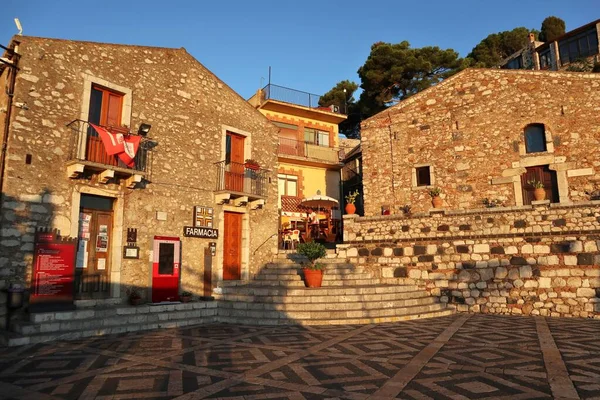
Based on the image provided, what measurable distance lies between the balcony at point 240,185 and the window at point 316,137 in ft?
25.7

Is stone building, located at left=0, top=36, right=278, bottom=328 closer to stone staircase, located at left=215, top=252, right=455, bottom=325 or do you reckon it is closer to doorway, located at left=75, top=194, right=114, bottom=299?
doorway, located at left=75, top=194, right=114, bottom=299

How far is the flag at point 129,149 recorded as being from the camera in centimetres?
923

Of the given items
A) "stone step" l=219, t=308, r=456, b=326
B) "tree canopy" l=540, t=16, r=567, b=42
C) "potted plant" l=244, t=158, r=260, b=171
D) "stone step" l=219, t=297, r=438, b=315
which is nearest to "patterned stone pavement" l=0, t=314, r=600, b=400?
"stone step" l=219, t=308, r=456, b=326

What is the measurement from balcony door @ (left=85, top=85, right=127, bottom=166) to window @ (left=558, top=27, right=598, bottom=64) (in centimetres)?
2788

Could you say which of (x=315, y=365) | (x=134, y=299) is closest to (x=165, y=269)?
(x=134, y=299)

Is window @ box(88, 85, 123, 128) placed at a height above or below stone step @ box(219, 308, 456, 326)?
above

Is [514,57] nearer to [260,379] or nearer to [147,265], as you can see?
[147,265]

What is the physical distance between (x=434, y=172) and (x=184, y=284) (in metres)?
10.8

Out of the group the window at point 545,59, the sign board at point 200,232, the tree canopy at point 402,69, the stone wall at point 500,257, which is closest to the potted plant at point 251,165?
the sign board at point 200,232

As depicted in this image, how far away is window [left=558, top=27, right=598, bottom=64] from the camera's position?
24094 mm

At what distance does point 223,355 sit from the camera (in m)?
5.89

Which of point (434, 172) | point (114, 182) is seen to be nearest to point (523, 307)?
point (434, 172)

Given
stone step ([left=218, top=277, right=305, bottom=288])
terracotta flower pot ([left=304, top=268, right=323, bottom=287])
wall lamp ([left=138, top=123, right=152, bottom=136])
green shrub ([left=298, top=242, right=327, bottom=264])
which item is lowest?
stone step ([left=218, top=277, right=305, bottom=288])

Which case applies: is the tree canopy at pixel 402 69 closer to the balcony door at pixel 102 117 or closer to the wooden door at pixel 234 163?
the wooden door at pixel 234 163
